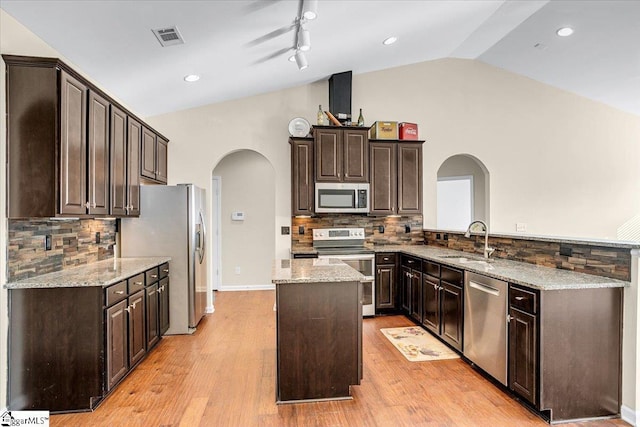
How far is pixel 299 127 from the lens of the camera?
4.89m

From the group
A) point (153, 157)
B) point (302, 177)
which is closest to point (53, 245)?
point (153, 157)

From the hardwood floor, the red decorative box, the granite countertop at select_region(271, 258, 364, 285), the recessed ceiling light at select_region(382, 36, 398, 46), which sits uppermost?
the recessed ceiling light at select_region(382, 36, 398, 46)

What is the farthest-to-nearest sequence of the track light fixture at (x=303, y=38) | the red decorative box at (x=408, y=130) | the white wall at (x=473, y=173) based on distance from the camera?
1. the white wall at (x=473, y=173)
2. the red decorative box at (x=408, y=130)
3. the track light fixture at (x=303, y=38)

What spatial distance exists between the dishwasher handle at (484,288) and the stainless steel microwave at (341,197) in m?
2.00

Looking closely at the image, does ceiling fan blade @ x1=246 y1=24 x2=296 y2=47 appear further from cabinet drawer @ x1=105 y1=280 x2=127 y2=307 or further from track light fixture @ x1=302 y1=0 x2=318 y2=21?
cabinet drawer @ x1=105 y1=280 x2=127 y2=307

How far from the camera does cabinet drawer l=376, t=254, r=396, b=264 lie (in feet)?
14.8

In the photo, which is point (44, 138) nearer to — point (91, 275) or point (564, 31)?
point (91, 275)

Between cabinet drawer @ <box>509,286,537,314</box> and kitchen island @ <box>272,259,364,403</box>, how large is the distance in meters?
1.07

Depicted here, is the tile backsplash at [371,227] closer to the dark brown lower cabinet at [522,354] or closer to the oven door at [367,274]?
the oven door at [367,274]

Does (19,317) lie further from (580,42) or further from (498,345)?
(580,42)

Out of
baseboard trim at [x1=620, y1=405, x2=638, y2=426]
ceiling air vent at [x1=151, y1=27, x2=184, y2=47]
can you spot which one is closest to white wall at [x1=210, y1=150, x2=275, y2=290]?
ceiling air vent at [x1=151, y1=27, x2=184, y2=47]

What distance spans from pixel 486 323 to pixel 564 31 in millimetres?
3535

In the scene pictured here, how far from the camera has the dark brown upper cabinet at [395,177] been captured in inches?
188

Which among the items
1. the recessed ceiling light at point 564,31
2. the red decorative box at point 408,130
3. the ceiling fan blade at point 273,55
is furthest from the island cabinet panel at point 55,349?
the recessed ceiling light at point 564,31
